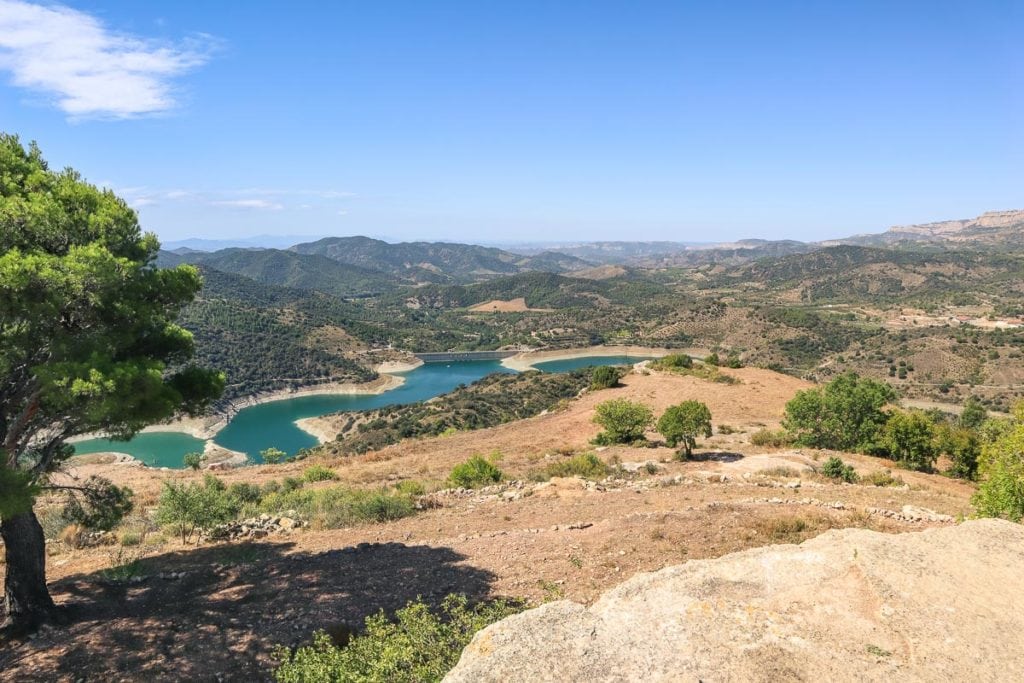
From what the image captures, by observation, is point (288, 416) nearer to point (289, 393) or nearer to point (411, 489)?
point (289, 393)

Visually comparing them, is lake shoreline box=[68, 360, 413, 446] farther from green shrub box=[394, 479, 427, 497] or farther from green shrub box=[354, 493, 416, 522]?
green shrub box=[354, 493, 416, 522]

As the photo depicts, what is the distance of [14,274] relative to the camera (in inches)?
303

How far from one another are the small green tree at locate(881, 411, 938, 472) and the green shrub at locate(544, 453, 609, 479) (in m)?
16.6

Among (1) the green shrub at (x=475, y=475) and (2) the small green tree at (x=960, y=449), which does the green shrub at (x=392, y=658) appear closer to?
(1) the green shrub at (x=475, y=475)

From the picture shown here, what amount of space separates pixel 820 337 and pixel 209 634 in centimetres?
14640

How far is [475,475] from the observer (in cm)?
2186

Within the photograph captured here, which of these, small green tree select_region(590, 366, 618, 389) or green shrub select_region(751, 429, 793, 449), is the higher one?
green shrub select_region(751, 429, 793, 449)

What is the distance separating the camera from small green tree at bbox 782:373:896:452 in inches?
1255

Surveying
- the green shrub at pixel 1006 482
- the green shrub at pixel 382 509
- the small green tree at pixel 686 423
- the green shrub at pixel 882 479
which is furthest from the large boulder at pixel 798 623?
the small green tree at pixel 686 423

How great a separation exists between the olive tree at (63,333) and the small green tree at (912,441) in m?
32.4

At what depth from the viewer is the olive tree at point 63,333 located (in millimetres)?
8047

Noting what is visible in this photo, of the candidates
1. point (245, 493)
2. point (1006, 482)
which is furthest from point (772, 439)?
point (245, 493)

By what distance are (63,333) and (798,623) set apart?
35.8 ft

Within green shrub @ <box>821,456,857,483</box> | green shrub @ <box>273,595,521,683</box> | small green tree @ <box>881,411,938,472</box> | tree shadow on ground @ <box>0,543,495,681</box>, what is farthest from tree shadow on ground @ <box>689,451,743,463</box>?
green shrub @ <box>273,595,521,683</box>
